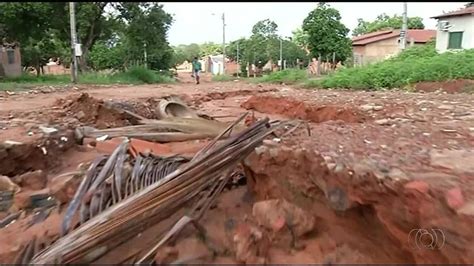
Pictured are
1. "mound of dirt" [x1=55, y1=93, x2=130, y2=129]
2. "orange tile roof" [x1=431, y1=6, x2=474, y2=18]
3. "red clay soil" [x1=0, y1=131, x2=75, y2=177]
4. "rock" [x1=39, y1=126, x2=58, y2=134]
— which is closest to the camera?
"red clay soil" [x1=0, y1=131, x2=75, y2=177]

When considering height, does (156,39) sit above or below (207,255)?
above

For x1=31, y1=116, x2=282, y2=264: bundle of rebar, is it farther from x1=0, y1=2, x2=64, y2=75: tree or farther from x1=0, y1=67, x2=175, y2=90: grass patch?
x1=0, y1=2, x2=64, y2=75: tree

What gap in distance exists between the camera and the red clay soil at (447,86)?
11.3 m

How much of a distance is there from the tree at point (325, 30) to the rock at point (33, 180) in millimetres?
22317

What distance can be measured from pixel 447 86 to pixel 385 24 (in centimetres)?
3906

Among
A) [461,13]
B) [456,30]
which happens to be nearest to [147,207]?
[461,13]

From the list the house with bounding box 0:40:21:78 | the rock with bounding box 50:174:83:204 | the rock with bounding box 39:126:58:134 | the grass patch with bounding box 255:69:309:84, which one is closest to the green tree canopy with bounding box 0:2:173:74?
the house with bounding box 0:40:21:78

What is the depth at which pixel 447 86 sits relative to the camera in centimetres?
1185

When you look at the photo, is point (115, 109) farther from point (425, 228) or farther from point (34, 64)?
point (34, 64)

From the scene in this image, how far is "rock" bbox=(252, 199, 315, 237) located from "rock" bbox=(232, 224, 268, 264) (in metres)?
0.11

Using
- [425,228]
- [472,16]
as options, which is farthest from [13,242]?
[472,16]

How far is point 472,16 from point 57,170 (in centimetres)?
2069

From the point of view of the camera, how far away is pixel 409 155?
310 centimetres

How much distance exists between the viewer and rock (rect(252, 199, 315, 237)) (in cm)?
305
